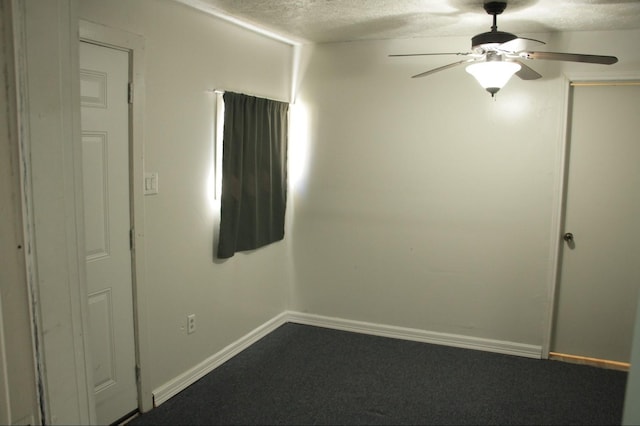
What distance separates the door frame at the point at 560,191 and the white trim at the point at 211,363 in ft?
7.18

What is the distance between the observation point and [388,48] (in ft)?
12.4

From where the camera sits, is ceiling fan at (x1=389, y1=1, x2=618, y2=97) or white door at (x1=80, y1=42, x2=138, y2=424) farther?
ceiling fan at (x1=389, y1=1, x2=618, y2=97)

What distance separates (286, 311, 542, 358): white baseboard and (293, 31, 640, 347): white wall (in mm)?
54

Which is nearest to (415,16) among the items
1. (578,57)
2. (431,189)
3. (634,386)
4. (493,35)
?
(493,35)

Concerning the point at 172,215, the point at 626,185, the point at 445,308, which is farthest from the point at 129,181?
the point at 626,185

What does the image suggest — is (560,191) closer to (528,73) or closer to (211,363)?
(528,73)

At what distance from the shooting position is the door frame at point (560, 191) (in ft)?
10.9

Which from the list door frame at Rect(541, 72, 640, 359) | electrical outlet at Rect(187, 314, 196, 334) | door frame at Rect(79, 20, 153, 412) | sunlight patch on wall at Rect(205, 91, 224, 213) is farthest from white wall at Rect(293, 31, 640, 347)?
door frame at Rect(79, 20, 153, 412)

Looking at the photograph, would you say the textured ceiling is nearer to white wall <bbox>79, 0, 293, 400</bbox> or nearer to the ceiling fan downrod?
the ceiling fan downrod

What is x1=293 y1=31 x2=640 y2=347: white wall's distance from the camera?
352cm

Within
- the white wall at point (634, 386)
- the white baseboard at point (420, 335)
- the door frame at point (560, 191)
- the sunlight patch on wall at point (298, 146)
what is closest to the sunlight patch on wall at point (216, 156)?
the sunlight patch on wall at point (298, 146)

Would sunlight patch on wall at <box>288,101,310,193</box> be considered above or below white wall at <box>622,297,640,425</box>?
above

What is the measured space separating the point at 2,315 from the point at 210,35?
2663 millimetres

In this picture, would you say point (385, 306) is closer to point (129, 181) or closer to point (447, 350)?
point (447, 350)
